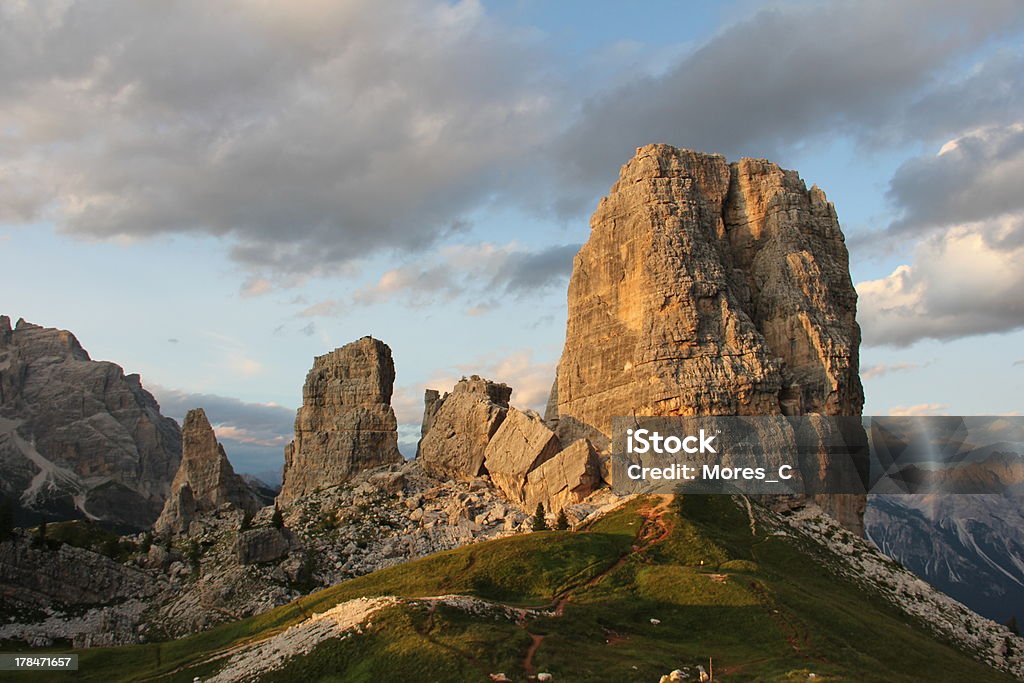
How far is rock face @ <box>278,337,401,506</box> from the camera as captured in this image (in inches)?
4232

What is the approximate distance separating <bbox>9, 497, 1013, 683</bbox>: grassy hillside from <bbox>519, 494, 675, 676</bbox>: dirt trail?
151 mm

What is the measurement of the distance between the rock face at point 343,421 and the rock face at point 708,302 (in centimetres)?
2190

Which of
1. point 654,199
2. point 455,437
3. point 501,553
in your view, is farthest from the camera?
point 455,437

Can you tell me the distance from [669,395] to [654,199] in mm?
23255

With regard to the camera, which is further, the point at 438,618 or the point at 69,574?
the point at 69,574

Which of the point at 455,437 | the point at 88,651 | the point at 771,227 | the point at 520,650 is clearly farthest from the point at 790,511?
the point at 88,651

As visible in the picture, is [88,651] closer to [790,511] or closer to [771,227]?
[790,511]

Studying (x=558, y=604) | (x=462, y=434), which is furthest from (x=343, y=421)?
(x=558, y=604)

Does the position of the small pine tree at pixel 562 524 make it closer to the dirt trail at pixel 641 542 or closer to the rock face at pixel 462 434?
the dirt trail at pixel 641 542

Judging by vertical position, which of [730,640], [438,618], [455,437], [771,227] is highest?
[771,227]

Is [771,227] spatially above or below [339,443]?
above

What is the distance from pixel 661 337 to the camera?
92.2m

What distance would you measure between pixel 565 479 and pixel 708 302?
24.2 metres

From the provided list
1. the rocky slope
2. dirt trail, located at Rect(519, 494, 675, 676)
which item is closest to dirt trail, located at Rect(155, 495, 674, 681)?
dirt trail, located at Rect(519, 494, 675, 676)
